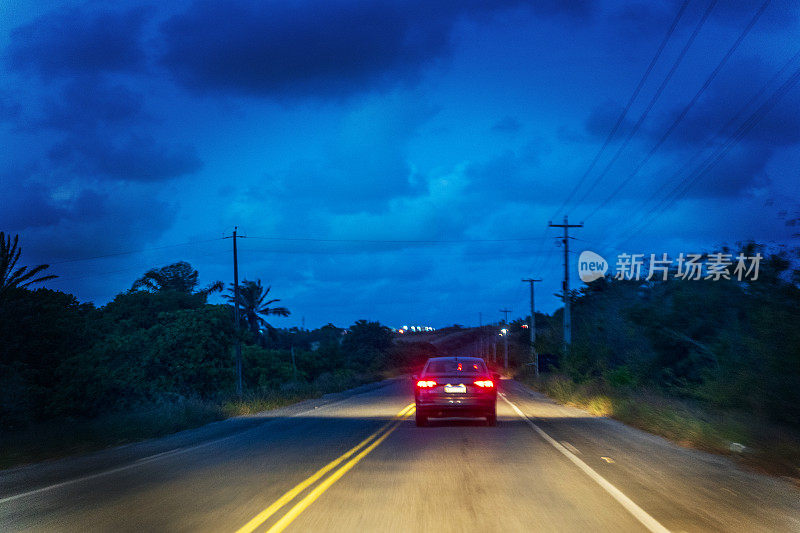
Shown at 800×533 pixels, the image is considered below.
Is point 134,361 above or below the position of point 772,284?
below

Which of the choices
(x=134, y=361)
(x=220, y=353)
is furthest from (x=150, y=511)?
(x=220, y=353)

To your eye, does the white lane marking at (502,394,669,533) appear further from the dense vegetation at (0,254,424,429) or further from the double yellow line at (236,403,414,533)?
the dense vegetation at (0,254,424,429)

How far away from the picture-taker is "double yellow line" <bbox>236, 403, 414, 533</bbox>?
8.06 meters

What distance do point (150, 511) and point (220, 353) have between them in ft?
102

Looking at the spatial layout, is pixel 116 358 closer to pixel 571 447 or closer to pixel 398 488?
pixel 571 447

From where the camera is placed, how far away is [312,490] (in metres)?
10.2

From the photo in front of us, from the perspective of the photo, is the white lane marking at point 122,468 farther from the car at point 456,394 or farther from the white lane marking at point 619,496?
the white lane marking at point 619,496

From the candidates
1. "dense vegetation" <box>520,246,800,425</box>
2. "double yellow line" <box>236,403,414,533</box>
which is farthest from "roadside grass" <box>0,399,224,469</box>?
"dense vegetation" <box>520,246,800,425</box>

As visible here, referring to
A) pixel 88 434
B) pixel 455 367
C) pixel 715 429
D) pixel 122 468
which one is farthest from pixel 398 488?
pixel 455 367

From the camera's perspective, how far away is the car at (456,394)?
66.4ft

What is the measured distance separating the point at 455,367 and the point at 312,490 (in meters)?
11.3

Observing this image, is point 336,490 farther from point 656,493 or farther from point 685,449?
point 685,449

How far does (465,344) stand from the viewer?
19788 cm

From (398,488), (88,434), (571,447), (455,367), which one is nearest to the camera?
(398,488)
